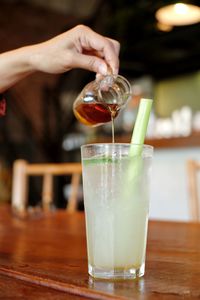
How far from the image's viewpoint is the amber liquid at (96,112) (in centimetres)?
76

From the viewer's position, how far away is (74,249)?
89cm

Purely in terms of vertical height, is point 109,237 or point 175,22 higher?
point 175,22

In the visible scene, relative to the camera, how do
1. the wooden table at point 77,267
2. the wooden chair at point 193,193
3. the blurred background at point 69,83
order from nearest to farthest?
the wooden table at point 77,267, the wooden chair at point 193,193, the blurred background at point 69,83

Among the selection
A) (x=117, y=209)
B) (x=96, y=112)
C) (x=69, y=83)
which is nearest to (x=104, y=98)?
(x=96, y=112)

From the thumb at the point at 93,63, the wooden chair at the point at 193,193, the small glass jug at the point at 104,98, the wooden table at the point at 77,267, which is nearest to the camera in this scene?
the wooden table at the point at 77,267

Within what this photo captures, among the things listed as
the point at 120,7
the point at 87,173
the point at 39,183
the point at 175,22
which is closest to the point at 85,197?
the point at 87,173

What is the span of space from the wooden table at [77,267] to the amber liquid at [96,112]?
0.23 m

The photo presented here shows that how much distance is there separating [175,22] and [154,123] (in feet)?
3.36

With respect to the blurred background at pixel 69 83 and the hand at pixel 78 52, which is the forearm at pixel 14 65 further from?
the blurred background at pixel 69 83

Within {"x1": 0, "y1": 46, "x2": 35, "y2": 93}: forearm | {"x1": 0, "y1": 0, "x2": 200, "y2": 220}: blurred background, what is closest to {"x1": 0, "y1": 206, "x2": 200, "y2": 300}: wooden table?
{"x1": 0, "y1": 46, "x2": 35, "y2": 93}: forearm

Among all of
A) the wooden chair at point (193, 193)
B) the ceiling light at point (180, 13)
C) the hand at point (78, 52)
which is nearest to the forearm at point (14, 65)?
the hand at point (78, 52)

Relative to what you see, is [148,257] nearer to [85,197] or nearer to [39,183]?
[85,197]

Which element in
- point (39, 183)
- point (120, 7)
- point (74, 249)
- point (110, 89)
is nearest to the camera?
point (110, 89)

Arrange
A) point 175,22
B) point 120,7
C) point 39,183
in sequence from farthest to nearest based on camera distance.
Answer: point 39,183 < point 120,7 < point 175,22
